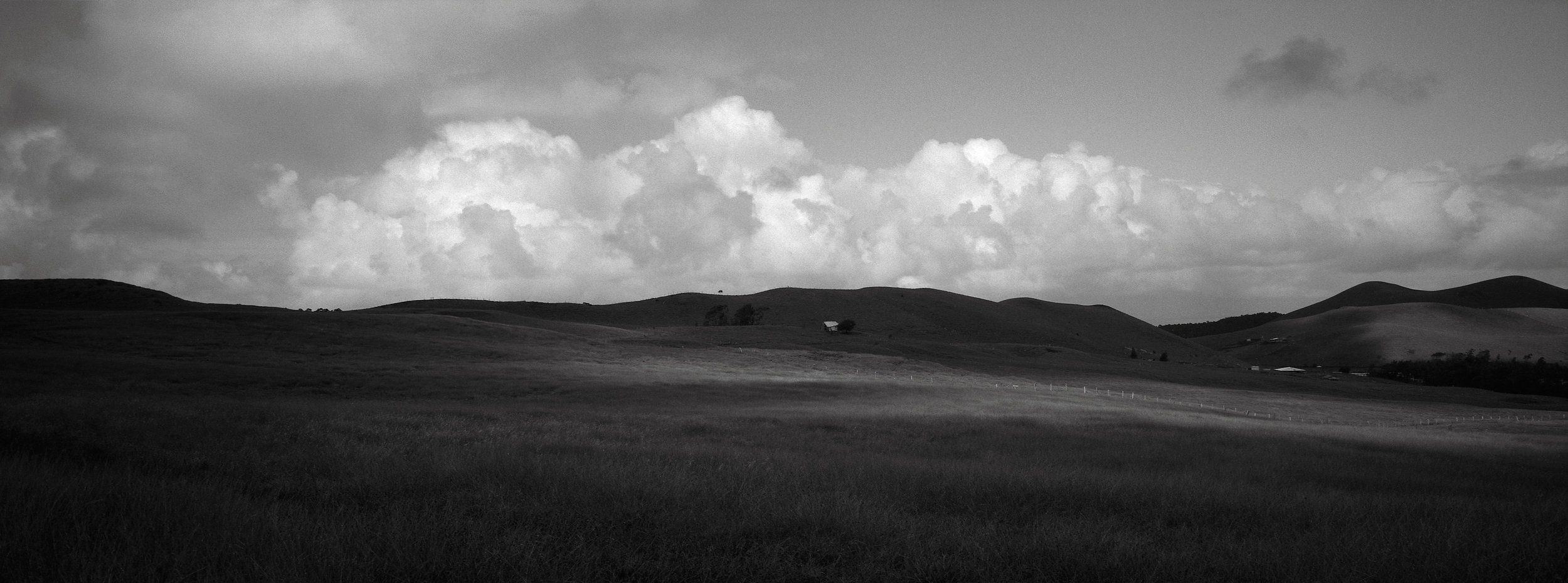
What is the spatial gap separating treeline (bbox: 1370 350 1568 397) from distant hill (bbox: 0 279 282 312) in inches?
8016

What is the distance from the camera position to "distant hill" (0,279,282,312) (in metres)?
118

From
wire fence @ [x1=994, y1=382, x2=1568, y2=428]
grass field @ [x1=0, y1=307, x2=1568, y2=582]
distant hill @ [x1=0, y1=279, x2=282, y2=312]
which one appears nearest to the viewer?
grass field @ [x1=0, y1=307, x2=1568, y2=582]

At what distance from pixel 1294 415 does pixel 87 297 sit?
6655 inches

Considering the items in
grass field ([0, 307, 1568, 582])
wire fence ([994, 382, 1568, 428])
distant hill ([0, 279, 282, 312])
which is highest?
distant hill ([0, 279, 282, 312])

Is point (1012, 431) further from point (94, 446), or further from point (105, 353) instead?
point (105, 353)

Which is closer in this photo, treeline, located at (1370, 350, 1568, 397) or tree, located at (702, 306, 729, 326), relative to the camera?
treeline, located at (1370, 350, 1568, 397)

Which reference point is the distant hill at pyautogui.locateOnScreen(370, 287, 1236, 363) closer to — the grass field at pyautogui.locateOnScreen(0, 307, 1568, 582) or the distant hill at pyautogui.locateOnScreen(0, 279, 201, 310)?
the distant hill at pyautogui.locateOnScreen(0, 279, 201, 310)

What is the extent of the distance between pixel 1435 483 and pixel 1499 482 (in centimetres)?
293

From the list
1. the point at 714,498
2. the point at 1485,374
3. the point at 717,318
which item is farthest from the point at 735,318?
the point at 714,498

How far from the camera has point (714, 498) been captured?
8469mm

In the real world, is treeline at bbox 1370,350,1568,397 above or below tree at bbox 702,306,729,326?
below

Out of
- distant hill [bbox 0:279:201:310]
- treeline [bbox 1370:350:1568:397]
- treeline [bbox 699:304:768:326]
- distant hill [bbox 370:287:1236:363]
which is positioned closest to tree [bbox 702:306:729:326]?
treeline [bbox 699:304:768:326]

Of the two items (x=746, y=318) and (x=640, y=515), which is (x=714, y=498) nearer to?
(x=640, y=515)

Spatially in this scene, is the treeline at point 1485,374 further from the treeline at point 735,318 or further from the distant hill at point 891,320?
the treeline at point 735,318
